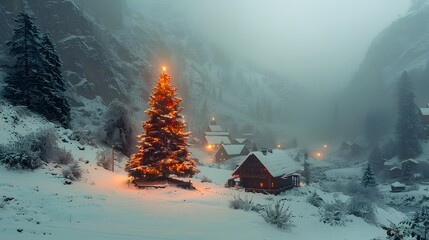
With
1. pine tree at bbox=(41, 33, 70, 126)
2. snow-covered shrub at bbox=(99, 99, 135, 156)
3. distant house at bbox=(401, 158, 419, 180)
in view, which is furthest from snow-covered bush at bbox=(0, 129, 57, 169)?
distant house at bbox=(401, 158, 419, 180)

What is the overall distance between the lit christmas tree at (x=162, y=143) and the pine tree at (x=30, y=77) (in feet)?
50.9

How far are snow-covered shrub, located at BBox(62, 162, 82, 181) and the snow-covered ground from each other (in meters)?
0.42

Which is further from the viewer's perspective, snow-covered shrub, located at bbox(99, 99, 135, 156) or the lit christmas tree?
snow-covered shrub, located at bbox(99, 99, 135, 156)

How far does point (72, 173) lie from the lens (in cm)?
2128

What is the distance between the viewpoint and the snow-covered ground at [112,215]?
11.8 metres

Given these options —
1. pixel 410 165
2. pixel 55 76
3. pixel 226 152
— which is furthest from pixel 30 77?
pixel 410 165

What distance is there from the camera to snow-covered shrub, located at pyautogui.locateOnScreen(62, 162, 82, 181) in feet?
68.2

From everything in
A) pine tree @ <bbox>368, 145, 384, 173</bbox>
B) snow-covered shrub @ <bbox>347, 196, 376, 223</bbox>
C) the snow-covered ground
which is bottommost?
snow-covered shrub @ <bbox>347, 196, 376, 223</bbox>

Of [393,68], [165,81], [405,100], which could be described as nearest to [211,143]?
[405,100]

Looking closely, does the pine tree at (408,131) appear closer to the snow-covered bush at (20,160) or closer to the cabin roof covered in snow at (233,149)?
the cabin roof covered in snow at (233,149)

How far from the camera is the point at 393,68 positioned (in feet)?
648

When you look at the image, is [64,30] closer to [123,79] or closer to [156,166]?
[123,79]

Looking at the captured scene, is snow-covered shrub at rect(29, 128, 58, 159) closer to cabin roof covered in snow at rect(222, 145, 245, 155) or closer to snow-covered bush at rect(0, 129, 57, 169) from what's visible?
snow-covered bush at rect(0, 129, 57, 169)

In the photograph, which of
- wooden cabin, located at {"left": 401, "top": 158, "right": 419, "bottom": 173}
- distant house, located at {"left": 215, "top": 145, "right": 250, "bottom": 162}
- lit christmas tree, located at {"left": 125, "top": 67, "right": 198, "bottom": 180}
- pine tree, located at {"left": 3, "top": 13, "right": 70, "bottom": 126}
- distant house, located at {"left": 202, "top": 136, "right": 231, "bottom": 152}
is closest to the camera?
lit christmas tree, located at {"left": 125, "top": 67, "right": 198, "bottom": 180}
